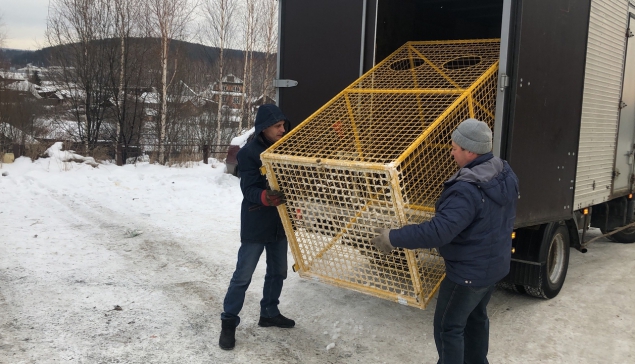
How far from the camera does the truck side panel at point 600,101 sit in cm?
515

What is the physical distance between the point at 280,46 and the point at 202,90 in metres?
26.2

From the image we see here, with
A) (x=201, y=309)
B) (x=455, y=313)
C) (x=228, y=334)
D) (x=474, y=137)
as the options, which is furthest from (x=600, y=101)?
(x=201, y=309)

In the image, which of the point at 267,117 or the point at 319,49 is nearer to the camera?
the point at 267,117

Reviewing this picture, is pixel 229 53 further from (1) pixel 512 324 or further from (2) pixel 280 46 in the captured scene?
(1) pixel 512 324

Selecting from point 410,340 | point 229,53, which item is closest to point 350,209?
point 410,340

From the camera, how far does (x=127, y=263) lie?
19.7 ft

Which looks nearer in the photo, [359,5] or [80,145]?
[359,5]

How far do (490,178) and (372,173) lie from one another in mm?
685

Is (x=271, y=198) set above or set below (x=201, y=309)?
above

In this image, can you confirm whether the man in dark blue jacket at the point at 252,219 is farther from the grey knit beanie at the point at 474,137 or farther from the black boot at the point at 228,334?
the grey knit beanie at the point at 474,137

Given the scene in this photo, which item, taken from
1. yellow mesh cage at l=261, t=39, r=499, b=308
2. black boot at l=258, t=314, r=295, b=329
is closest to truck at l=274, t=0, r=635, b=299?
yellow mesh cage at l=261, t=39, r=499, b=308

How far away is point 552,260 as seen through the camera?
17.5 feet

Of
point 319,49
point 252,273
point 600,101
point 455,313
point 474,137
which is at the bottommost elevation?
point 252,273

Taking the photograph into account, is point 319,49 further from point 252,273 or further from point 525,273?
point 525,273
